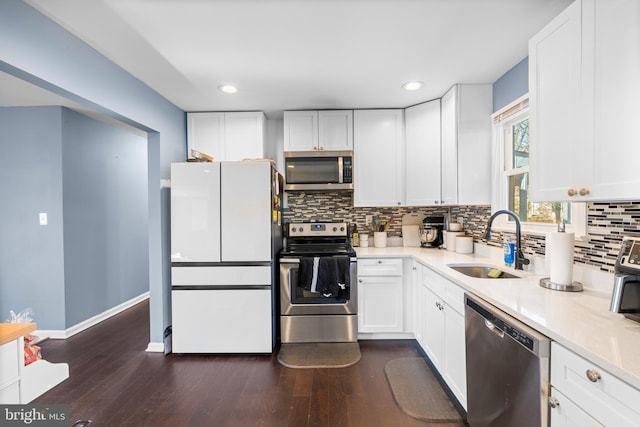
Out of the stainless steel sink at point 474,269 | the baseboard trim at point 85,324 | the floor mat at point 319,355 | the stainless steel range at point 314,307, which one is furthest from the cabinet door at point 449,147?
the baseboard trim at point 85,324

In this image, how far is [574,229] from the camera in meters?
1.66

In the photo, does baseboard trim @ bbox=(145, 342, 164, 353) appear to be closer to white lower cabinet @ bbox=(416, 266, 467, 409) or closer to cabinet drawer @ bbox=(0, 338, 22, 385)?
cabinet drawer @ bbox=(0, 338, 22, 385)

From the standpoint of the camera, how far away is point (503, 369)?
1.23m

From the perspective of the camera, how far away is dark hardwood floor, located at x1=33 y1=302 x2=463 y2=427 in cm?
175

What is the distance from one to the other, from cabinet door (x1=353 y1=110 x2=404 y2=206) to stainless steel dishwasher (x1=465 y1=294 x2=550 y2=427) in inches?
63.2

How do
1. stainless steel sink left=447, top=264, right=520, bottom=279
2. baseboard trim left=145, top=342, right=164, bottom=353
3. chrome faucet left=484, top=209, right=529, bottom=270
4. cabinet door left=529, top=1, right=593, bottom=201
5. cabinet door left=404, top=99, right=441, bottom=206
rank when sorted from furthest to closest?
cabinet door left=404, top=99, right=441, bottom=206 < baseboard trim left=145, top=342, right=164, bottom=353 < stainless steel sink left=447, top=264, right=520, bottom=279 < chrome faucet left=484, top=209, right=529, bottom=270 < cabinet door left=529, top=1, right=593, bottom=201

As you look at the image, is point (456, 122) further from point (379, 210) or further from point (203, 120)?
point (203, 120)

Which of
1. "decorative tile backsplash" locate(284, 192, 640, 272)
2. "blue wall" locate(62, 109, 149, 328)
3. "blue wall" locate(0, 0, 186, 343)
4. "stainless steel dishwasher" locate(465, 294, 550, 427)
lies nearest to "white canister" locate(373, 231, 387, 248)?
"decorative tile backsplash" locate(284, 192, 640, 272)

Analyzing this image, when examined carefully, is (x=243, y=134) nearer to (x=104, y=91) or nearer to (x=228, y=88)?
(x=228, y=88)

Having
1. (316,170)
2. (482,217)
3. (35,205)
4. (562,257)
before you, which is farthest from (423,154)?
(35,205)

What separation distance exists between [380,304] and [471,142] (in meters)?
1.68

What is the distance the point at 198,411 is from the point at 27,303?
2.48 meters

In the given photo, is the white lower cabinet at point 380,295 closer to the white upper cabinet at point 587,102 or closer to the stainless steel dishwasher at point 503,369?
the stainless steel dishwasher at point 503,369

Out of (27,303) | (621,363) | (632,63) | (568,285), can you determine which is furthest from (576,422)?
(27,303)
